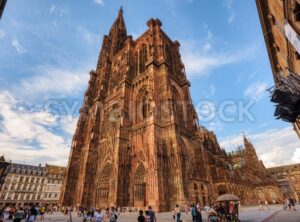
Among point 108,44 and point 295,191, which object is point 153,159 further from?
point 295,191

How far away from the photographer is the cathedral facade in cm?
1955

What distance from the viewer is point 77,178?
27.9 metres

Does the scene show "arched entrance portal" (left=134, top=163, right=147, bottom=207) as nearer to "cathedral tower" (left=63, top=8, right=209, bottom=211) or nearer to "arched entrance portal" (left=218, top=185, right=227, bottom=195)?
"cathedral tower" (left=63, top=8, right=209, bottom=211)

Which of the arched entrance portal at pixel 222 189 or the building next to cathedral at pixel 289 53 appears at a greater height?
the building next to cathedral at pixel 289 53

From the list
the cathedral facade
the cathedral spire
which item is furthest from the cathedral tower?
the cathedral spire

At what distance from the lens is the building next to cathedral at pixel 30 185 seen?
45.1m

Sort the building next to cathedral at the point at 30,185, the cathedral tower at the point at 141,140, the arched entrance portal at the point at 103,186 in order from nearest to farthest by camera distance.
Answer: the cathedral tower at the point at 141,140
the arched entrance portal at the point at 103,186
the building next to cathedral at the point at 30,185

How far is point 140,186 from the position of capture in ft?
66.7

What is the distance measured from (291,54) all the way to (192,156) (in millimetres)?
18892

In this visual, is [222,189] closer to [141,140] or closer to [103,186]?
[141,140]

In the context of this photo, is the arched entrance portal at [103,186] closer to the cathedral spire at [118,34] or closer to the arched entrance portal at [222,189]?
the arched entrance portal at [222,189]

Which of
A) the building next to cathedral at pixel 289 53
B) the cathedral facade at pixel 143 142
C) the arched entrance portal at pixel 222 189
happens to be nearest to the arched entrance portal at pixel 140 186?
the cathedral facade at pixel 143 142

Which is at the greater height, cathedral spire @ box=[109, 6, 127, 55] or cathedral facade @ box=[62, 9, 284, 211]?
cathedral spire @ box=[109, 6, 127, 55]

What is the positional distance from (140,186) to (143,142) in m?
5.31
